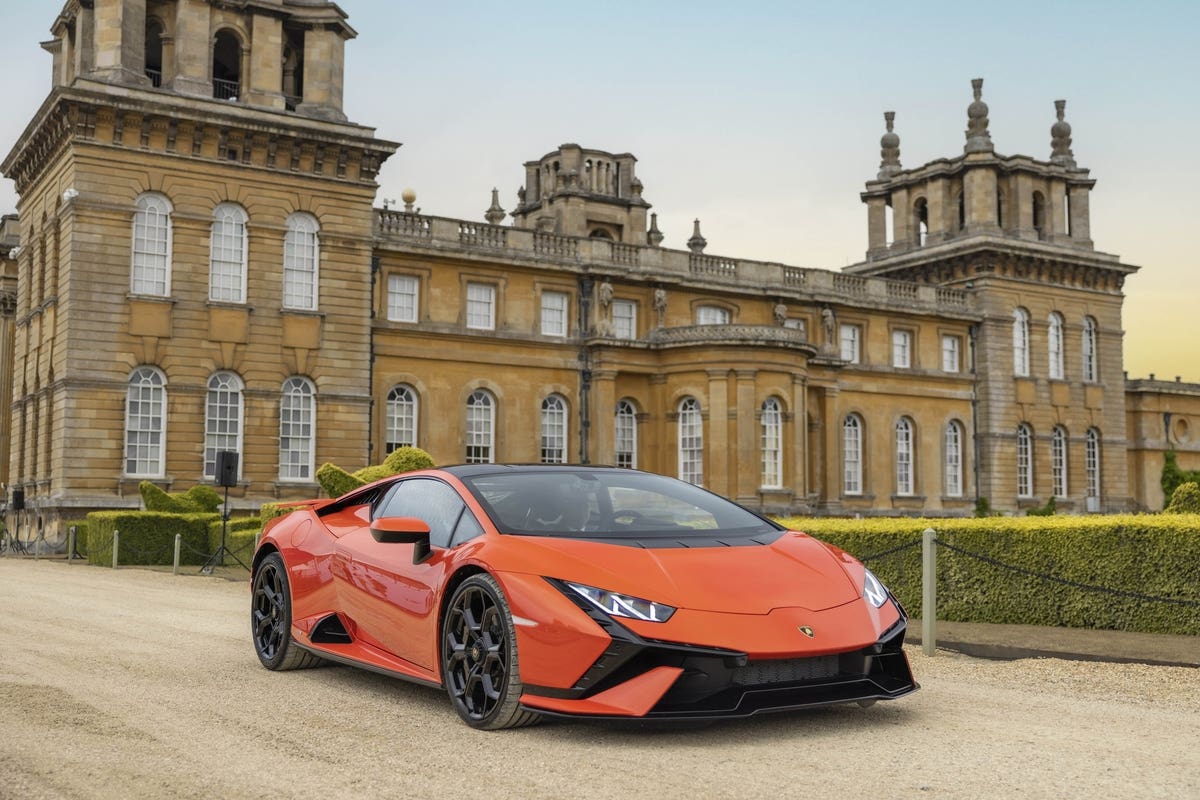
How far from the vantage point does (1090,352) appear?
1870 inches

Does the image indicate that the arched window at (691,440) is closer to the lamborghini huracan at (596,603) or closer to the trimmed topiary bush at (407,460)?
the trimmed topiary bush at (407,460)

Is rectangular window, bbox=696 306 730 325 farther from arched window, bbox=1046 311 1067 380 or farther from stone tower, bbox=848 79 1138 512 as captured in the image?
arched window, bbox=1046 311 1067 380

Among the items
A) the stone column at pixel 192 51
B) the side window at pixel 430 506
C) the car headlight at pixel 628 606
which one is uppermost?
the stone column at pixel 192 51

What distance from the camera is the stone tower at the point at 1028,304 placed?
44.7 meters

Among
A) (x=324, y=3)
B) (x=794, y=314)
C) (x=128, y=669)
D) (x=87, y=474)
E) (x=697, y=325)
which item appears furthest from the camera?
(x=794, y=314)

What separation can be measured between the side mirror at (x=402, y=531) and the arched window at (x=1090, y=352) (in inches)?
1790

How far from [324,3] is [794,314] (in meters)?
18.1

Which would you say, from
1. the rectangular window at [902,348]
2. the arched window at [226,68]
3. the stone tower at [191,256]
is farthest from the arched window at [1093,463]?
the arched window at [226,68]

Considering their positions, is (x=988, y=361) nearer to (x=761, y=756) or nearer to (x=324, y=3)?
(x=324, y=3)

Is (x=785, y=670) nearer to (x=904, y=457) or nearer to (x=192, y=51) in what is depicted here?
(x=192, y=51)

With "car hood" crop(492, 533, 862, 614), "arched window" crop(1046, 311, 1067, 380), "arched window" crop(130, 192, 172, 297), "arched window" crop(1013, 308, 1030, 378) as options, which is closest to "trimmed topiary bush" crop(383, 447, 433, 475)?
"arched window" crop(130, 192, 172, 297)

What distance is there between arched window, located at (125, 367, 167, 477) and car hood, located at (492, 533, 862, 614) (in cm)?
2452

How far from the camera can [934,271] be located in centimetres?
4653

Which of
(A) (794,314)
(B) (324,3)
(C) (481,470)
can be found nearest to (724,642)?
(C) (481,470)
